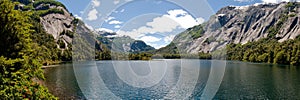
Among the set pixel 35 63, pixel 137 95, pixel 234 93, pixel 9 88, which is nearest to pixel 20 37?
pixel 35 63

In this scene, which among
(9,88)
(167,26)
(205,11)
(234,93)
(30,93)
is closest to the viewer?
(9,88)

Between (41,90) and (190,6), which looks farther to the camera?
(190,6)

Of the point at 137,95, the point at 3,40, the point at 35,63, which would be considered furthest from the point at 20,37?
the point at 137,95

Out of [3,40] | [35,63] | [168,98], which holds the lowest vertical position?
[168,98]

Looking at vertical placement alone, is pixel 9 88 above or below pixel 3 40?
below

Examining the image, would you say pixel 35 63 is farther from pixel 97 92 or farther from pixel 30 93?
pixel 97 92

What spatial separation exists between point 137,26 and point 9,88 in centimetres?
2395

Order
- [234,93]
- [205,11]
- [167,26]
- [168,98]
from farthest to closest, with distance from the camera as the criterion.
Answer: [234,93]
[168,98]
[167,26]
[205,11]

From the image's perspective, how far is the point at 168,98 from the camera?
4806 centimetres

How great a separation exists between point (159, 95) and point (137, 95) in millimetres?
4268

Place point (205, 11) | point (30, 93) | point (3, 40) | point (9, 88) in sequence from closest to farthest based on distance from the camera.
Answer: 1. point (9, 88)
2. point (30, 93)
3. point (3, 40)
4. point (205, 11)

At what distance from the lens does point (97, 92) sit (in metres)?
52.9

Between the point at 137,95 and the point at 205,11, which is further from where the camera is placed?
the point at 137,95

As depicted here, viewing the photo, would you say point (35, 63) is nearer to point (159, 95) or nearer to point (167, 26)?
point (167, 26)
